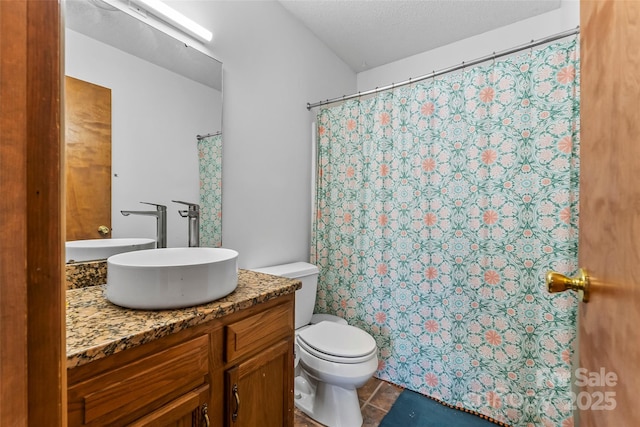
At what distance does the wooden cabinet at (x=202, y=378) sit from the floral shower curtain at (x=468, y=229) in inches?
36.7

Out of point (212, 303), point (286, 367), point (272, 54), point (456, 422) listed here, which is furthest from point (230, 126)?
point (456, 422)

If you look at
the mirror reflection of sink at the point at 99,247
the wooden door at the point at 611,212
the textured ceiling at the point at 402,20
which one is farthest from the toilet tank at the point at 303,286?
the textured ceiling at the point at 402,20

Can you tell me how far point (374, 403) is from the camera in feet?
5.47

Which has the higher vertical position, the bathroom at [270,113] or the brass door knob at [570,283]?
the bathroom at [270,113]

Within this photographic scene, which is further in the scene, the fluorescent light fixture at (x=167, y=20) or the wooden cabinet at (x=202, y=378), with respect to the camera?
the fluorescent light fixture at (x=167, y=20)

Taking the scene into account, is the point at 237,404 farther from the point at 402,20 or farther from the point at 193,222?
the point at 402,20

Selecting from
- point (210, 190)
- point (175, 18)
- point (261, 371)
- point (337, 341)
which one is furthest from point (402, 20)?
point (261, 371)

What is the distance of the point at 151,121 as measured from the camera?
1.26 meters

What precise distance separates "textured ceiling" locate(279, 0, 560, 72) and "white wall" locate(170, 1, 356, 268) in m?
0.15

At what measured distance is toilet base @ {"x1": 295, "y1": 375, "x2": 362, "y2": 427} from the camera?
1.46m

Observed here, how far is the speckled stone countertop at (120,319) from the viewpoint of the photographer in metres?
0.63

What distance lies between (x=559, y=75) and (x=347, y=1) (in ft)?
4.25

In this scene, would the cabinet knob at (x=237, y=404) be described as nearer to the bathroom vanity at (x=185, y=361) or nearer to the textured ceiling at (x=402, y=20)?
the bathroom vanity at (x=185, y=361)

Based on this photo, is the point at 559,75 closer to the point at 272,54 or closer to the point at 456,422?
the point at 272,54
